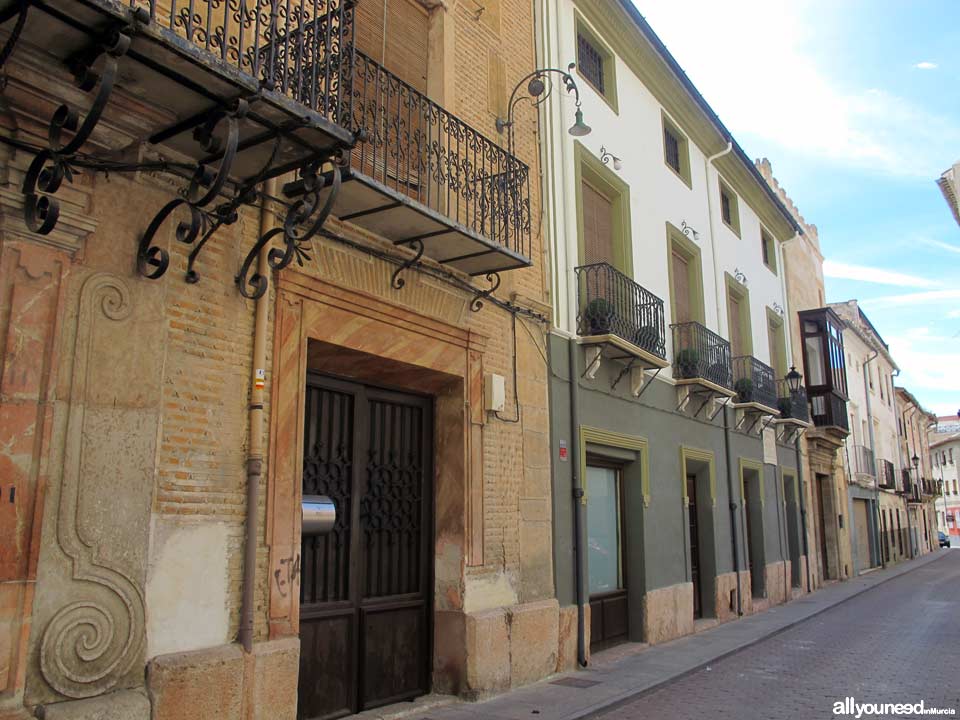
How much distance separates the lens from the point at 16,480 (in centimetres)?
413

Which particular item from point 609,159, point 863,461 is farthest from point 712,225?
point 863,461

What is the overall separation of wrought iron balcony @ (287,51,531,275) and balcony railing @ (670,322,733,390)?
5106 millimetres

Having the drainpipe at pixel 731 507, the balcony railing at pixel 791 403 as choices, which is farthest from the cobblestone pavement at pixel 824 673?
the balcony railing at pixel 791 403

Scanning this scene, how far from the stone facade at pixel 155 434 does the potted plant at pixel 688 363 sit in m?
6.62

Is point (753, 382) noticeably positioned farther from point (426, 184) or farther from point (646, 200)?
point (426, 184)

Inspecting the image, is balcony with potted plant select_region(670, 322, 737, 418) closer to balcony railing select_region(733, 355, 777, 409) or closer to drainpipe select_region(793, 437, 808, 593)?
balcony railing select_region(733, 355, 777, 409)

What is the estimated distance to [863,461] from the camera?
94.1 ft

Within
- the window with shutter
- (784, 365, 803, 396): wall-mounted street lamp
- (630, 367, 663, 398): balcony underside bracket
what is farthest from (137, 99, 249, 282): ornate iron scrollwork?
(784, 365, 803, 396): wall-mounted street lamp

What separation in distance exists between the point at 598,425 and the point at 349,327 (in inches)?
188

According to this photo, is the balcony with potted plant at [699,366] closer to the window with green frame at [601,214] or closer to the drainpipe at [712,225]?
the drainpipe at [712,225]

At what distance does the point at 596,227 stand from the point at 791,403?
931 centimetres

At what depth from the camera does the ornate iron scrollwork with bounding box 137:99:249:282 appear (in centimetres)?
438

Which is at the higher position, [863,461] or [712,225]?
[712,225]

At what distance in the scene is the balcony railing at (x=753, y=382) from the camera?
15.8 meters
